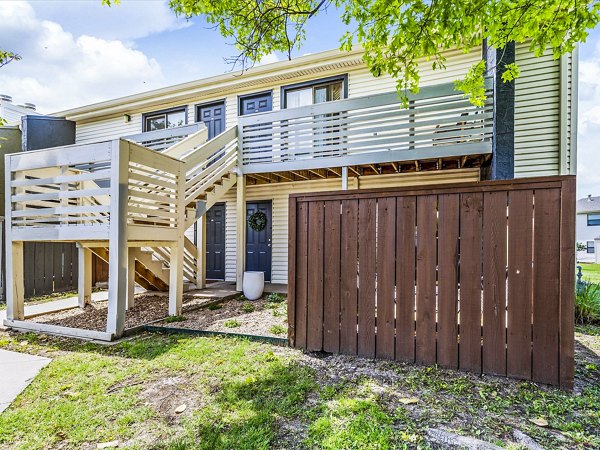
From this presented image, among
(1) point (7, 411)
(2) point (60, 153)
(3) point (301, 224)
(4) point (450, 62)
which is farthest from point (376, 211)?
(4) point (450, 62)

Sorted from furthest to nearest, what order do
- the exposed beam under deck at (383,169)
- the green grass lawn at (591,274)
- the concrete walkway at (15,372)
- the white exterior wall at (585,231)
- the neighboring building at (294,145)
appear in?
the white exterior wall at (585,231), the green grass lawn at (591,274), the exposed beam under deck at (383,169), the neighboring building at (294,145), the concrete walkway at (15,372)

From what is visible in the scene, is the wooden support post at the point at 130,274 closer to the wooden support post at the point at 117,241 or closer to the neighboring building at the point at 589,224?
the wooden support post at the point at 117,241

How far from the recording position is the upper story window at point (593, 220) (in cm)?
2802

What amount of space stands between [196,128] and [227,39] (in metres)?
3.33

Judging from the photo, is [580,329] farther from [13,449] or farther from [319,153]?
[13,449]

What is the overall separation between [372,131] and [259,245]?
451 centimetres

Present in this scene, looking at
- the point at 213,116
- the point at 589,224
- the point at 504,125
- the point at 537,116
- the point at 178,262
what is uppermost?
the point at 213,116

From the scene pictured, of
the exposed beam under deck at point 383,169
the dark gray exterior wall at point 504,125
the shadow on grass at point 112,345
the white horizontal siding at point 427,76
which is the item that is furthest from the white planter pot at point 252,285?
the white horizontal siding at point 427,76

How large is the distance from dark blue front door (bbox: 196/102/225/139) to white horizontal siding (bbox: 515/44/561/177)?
7602mm

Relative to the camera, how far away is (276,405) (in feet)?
8.70

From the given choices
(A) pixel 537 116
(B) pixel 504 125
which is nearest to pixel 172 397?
(B) pixel 504 125

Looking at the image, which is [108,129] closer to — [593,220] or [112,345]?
[112,345]

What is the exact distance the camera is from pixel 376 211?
3.65 meters

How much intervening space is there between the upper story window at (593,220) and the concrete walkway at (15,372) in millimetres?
37382
